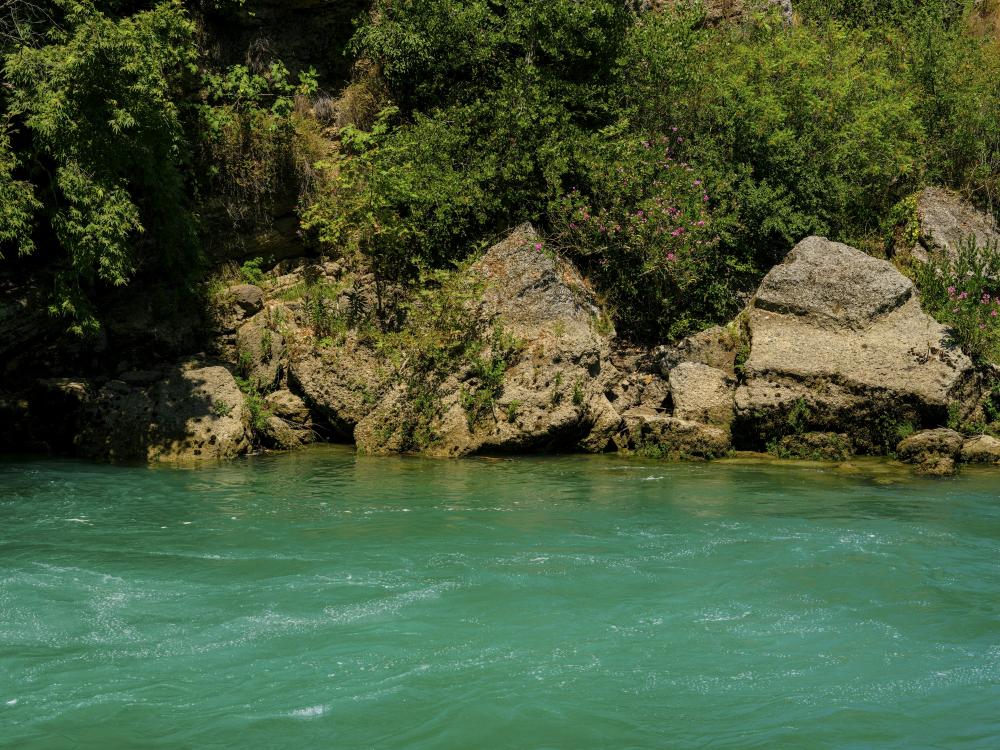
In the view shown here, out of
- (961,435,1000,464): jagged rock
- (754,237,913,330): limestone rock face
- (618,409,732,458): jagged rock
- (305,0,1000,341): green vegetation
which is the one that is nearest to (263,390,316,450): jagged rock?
(305,0,1000,341): green vegetation

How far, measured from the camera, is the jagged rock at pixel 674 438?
40.3 ft

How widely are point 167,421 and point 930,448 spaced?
370 inches

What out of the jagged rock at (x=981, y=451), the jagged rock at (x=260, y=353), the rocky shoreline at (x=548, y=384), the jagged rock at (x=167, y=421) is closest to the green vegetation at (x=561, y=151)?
the rocky shoreline at (x=548, y=384)

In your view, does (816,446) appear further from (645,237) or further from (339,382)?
(339,382)

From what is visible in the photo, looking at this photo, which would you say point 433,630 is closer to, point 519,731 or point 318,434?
point 519,731

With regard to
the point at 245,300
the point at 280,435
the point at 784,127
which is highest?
the point at 784,127

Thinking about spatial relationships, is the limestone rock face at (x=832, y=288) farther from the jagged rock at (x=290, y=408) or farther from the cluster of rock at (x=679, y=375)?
the jagged rock at (x=290, y=408)

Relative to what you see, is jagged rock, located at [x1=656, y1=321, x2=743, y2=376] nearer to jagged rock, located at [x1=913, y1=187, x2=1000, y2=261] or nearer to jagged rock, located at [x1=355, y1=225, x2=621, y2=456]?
jagged rock, located at [x1=355, y1=225, x2=621, y2=456]

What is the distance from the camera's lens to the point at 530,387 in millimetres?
12656

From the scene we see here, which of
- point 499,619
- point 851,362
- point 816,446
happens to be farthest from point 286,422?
point 499,619

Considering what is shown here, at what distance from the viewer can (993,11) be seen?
787 inches

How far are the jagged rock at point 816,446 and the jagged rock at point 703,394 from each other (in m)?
0.76

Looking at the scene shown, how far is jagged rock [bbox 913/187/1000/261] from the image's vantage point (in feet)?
48.8

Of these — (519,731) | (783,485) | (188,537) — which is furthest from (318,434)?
(519,731)
